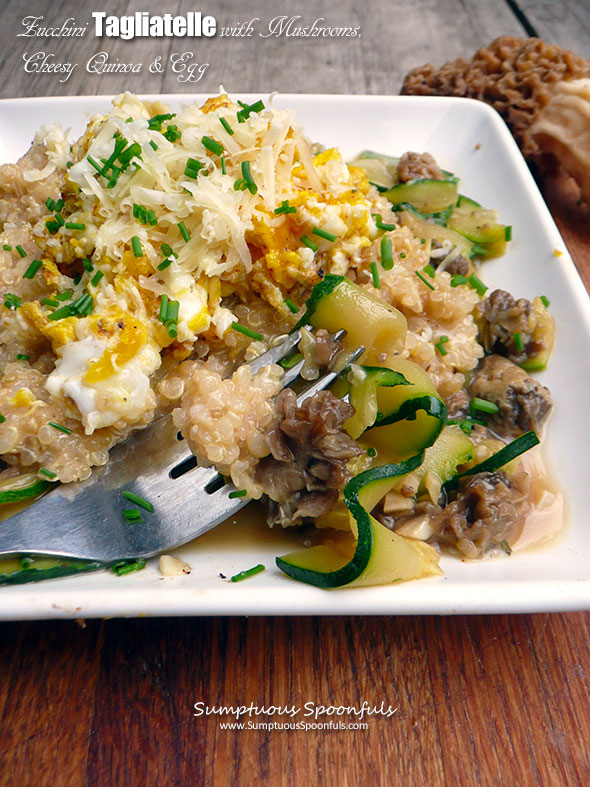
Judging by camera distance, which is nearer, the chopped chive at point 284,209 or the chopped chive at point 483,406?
the chopped chive at point 284,209

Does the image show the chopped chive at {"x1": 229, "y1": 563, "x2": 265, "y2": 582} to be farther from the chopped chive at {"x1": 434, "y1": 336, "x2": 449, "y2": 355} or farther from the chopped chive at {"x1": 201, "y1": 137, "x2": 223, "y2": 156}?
the chopped chive at {"x1": 201, "y1": 137, "x2": 223, "y2": 156}

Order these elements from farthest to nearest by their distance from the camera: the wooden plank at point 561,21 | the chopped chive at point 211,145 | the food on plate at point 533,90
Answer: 1. the wooden plank at point 561,21
2. the food on plate at point 533,90
3. the chopped chive at point 211,145

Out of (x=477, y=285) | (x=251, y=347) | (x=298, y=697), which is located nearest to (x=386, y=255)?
(x=477, y=285)

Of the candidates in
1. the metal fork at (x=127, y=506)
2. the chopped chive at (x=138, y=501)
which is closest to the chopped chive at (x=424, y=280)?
the metal fork at (x=127, y=506)

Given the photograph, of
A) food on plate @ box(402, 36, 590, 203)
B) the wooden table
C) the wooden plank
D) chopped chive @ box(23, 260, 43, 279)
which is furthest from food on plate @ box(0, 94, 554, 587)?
the wooden plank

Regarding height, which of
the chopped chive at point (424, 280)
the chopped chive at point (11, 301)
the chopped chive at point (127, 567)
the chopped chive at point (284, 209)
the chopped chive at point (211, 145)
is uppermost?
the chopped chive at point (211, 145)

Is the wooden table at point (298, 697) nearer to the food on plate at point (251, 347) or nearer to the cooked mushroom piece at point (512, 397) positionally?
the food on plate at point (251, 347)

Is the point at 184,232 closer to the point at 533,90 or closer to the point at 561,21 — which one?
the point at 533,90

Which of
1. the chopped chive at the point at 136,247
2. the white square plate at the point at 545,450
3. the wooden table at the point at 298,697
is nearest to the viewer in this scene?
the white square plate at the point at 545,450
